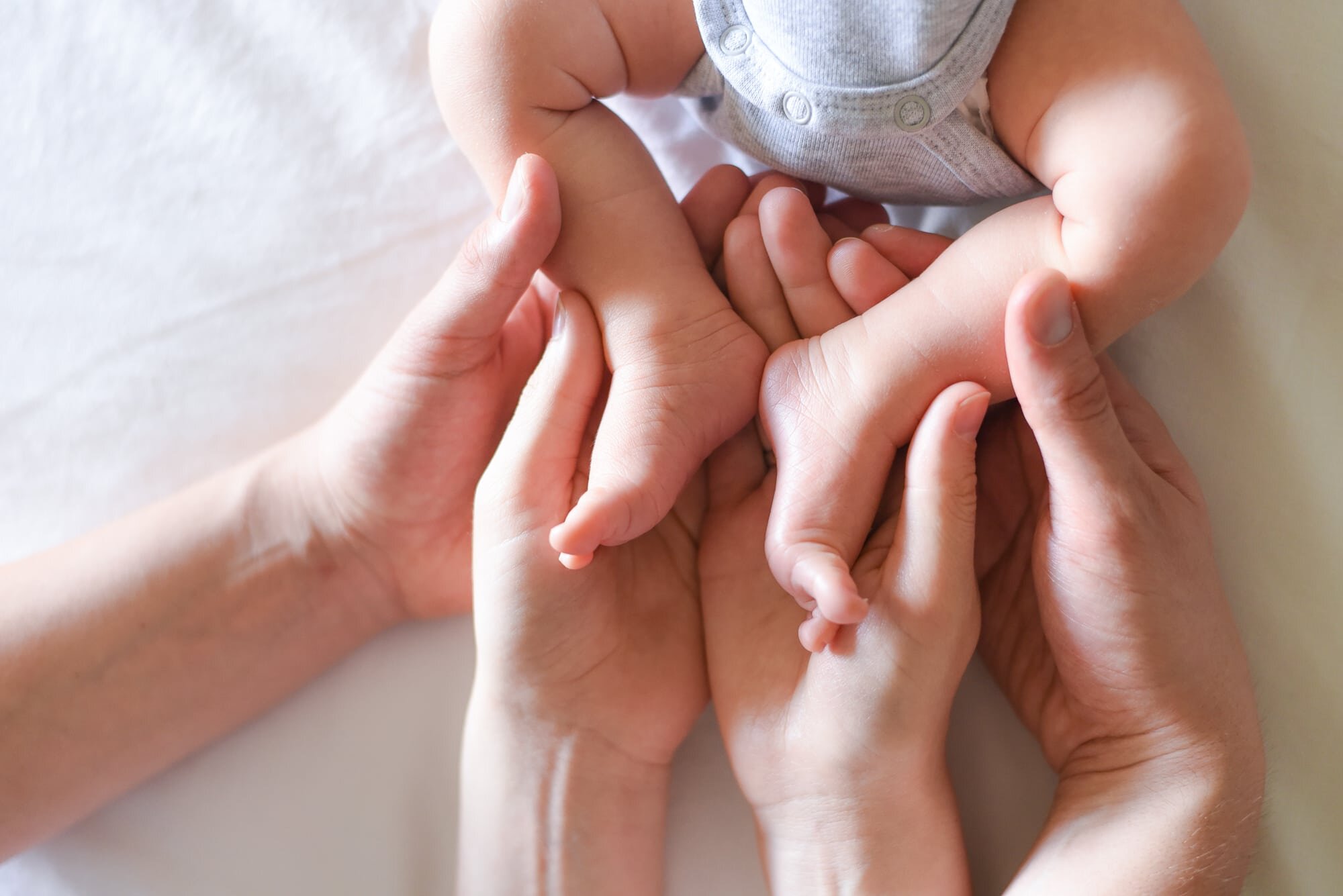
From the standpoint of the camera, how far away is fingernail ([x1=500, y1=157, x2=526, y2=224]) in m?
0.77

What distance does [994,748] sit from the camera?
900 mm

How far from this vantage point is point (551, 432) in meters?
0.80

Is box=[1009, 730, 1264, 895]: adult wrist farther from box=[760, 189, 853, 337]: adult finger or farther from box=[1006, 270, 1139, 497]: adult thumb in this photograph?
box=[760, 189, 853, 337]: adult finger

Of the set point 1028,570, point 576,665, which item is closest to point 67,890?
point 576,665

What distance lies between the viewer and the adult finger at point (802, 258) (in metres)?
0.83

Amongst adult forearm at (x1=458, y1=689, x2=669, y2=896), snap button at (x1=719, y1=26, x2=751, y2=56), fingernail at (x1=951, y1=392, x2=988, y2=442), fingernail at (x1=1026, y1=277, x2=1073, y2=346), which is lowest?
adult forearm at (x1=458, y1=689, x2=669, y2=896)

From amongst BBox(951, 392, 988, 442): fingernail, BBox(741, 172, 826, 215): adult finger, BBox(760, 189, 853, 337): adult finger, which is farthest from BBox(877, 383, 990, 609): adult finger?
BBox(741, 172, 826, 215): adult finger

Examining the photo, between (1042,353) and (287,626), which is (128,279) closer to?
(287,626)

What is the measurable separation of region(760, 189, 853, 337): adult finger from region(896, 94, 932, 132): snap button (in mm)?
107

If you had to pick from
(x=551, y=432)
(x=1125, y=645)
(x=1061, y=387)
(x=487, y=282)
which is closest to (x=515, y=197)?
(x=487, y=282)

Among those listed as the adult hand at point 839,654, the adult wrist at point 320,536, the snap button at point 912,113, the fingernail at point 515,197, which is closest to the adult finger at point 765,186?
the adult hand at point 839,654

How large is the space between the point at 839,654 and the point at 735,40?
0.50 m

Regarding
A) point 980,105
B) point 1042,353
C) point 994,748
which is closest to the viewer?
point 1042,353

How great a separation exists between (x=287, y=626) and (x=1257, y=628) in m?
0.87
